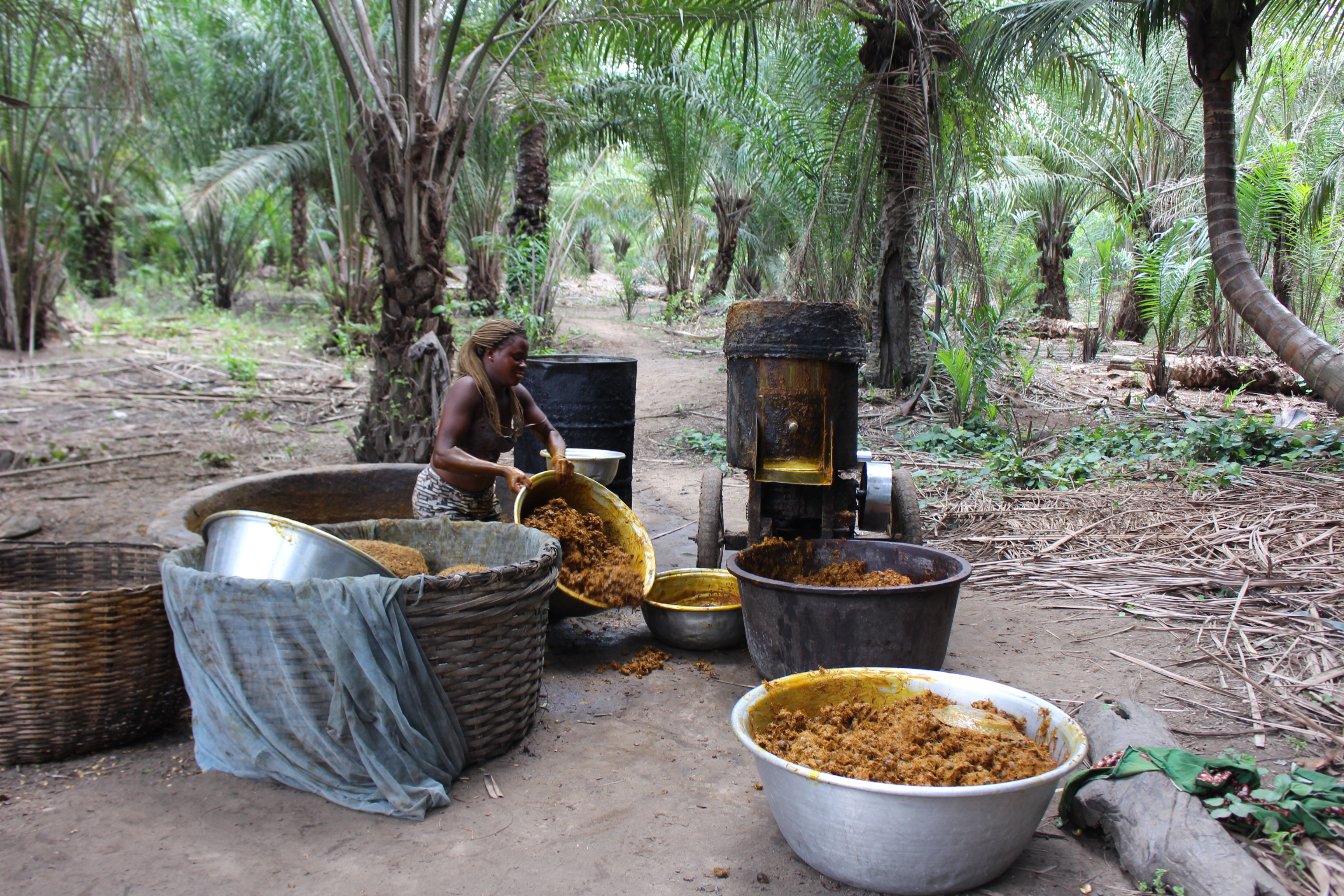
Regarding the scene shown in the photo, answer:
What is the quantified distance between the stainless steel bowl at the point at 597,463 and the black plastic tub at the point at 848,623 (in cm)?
141

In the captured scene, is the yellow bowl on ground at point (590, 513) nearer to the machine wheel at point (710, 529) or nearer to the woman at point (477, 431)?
the woman at point (477, 431)

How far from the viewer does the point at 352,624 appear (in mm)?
2172

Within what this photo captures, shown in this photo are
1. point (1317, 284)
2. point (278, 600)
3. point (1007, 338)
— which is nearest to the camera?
point (278, 600)

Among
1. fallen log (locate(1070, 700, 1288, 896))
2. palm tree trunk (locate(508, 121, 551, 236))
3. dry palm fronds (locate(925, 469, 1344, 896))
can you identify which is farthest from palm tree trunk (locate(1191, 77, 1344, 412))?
palm tree trunk (locate(508, 121, 551, 236))

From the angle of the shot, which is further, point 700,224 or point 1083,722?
point 700,224

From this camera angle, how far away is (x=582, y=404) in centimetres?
483

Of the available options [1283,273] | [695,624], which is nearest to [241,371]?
[695,624]

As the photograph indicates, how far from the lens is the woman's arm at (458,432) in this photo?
3.47 metres

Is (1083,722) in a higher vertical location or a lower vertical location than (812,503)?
lower

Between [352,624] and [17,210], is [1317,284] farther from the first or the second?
[17,210]

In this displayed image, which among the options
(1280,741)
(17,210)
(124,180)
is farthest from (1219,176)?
(124,180)

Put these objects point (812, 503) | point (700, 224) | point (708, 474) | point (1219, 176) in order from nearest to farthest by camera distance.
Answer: point (812, 503)
point (708, 474)
point (1219, 176)
point (700, 224)

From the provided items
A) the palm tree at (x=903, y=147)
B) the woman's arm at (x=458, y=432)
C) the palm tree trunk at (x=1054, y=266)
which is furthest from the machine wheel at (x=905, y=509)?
the palm tree trunk at (x=1054, y=266)

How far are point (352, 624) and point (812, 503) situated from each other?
2203 mm
